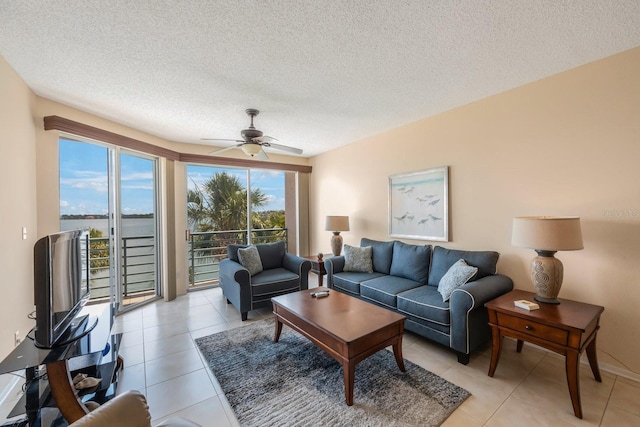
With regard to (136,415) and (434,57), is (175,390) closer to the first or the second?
(136,415)

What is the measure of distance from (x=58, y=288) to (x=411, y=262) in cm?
322

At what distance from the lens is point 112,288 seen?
343 centimetres

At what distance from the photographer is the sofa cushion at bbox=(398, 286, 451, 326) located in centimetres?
240

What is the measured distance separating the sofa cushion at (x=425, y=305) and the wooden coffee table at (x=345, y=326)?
439mm

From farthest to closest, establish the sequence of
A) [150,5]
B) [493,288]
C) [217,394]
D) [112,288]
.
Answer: [112,288] → [493,288] → [217,394] → [150,5]

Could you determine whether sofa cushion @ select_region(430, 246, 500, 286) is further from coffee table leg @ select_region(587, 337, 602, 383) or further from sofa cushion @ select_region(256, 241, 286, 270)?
sofa cushion @ select_region(256, 241, 286, 270)

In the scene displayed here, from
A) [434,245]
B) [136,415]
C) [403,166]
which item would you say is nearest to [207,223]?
[403,166]

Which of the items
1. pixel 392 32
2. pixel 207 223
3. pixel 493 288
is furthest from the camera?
pixel 207 223

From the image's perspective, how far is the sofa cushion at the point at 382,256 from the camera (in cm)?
369

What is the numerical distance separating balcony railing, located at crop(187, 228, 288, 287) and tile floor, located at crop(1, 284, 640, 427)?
1759mm

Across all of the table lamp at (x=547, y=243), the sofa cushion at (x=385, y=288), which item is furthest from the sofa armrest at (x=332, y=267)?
the table lamp at (x=547, y=243)

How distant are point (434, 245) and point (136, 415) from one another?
3306 millimetres

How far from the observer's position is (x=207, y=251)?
192 inches

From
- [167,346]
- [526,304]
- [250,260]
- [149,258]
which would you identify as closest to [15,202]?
[167,346]
